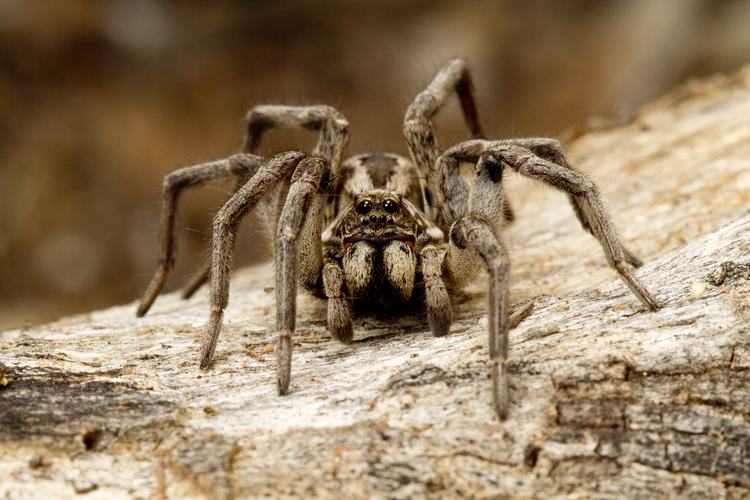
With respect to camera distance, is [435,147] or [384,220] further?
[435,147]

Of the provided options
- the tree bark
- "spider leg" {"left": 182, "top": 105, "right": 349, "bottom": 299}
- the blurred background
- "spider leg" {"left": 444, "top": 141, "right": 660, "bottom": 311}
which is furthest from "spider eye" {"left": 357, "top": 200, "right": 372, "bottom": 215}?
the blurred background

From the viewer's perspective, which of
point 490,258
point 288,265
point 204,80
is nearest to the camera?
point 490,258

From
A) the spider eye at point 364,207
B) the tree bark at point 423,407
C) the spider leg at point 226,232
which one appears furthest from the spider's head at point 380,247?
the spider leg at point 226,232

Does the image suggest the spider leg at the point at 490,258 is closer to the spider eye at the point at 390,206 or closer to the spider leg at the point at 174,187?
the spider eye at the point at 390,206

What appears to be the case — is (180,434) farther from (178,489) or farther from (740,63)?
(740,63)

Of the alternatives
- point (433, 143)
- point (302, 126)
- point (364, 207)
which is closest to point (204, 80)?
point (302, 126)

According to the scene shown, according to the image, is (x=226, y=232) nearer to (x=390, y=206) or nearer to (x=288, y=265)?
(x=288, y=265)

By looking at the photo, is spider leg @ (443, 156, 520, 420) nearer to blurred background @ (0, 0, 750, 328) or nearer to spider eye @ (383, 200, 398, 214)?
spider eye @ (383, 200, 398, 214)
